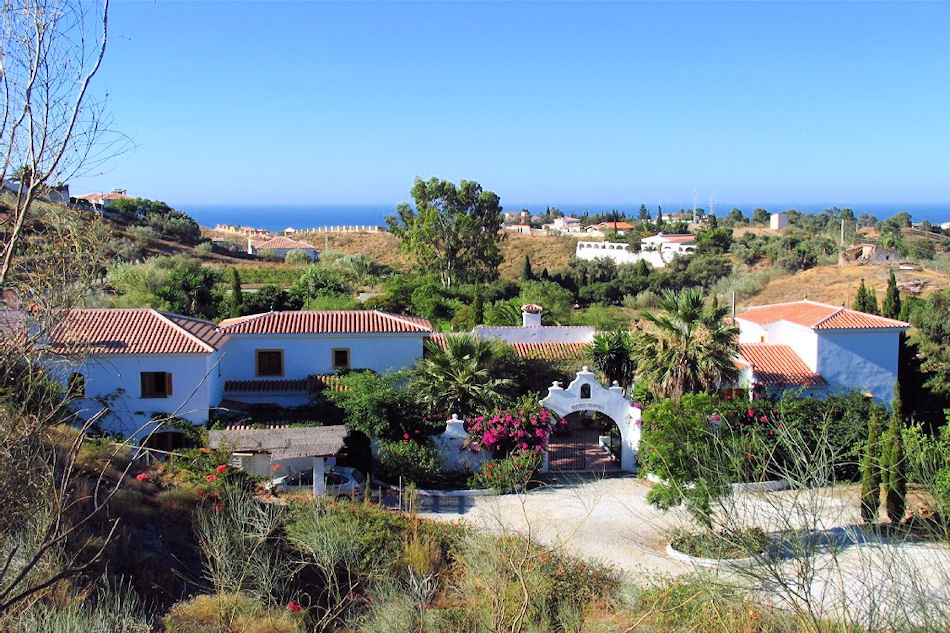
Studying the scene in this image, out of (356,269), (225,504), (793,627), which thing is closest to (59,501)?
(793,627)

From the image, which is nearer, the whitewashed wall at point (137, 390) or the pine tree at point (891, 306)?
the whitewashed wall at point (137, 390)

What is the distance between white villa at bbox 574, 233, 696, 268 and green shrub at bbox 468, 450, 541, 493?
5720cm

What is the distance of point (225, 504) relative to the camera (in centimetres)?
1416

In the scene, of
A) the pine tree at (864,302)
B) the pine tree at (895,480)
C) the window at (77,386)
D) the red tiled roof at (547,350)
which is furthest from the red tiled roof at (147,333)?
the pine tree at (864,302)

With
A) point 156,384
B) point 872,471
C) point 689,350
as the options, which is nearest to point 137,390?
point 156,384

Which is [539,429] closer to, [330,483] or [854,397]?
[330,483]

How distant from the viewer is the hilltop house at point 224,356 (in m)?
19.9

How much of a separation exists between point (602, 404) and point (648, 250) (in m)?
60.9

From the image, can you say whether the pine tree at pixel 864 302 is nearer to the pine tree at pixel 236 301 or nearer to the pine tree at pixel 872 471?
the pine tree at pixel 872 471

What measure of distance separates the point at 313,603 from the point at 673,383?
10944 mm

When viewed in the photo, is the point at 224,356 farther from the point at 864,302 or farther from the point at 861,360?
the point at 864,302

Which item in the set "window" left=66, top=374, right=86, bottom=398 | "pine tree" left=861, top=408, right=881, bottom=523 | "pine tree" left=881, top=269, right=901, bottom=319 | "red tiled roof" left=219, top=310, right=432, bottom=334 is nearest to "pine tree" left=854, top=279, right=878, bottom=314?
"pine tree" left=881, top=269, right=901, bottom=319

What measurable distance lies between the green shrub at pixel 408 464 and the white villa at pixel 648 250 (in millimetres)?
57604

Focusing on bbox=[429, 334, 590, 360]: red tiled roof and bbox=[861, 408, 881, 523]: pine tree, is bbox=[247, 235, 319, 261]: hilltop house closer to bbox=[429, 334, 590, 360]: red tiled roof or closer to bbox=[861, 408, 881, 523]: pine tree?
bbox=[429, 334, 590, 360]: red tiled roof
